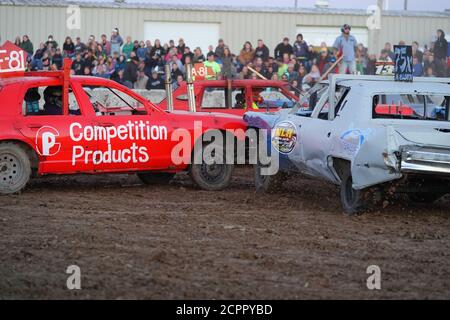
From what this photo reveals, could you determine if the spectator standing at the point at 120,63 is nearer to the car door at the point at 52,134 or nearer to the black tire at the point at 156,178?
the black tire at the point at 156,178

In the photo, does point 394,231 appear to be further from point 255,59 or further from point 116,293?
point 255,59

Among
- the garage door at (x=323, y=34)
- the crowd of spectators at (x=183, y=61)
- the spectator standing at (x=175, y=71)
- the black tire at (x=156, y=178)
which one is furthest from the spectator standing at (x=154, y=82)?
the garage door at (x=323, y=34)

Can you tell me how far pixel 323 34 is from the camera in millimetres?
33500

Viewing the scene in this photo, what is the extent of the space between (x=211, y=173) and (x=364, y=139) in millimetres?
Answer: 3340

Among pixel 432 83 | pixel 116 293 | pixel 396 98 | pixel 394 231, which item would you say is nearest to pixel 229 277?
pixel 116 293

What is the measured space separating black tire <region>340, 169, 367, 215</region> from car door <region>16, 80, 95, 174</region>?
11.0ft

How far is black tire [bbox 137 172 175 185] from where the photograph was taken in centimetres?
1280

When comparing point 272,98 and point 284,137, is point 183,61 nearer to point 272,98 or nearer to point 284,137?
point 272,98

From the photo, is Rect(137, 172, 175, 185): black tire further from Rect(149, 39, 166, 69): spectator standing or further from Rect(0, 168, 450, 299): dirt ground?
Rect(149, 39, 166, 69): spectator standing

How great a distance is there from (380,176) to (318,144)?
132 centimetres

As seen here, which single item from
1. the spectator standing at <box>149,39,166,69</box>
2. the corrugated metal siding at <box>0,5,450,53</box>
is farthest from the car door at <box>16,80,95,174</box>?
the corrugated metal siding at <box>0,5,450,53</box>

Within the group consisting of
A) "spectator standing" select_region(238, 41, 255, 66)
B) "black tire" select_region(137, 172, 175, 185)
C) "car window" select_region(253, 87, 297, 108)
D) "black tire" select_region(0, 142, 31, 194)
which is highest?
"spectator standing" select_region(238, 41, 255, 66)

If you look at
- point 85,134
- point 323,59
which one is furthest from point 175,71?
point 85,134

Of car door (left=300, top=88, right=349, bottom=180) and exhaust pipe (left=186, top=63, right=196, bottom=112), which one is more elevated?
exhaust pipe (left=186, top=63, right=196, bottom=112)
